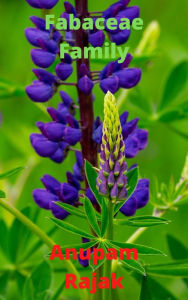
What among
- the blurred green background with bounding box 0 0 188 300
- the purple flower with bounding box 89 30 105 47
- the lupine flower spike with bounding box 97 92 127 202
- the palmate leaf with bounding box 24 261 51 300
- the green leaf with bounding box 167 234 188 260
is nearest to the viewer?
the lupine flower spike with bounding box 97 92 127 202

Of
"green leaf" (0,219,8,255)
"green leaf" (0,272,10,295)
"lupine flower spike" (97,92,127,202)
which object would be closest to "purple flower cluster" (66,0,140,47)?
"lupine flower spike" (97,92,127,202)

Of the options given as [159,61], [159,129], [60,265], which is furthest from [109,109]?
[159,61]

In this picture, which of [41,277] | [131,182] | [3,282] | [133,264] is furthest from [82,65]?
[3,282]

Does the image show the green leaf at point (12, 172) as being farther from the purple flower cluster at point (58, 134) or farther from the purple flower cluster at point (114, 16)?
the purple flower cluster at point (114, 16)

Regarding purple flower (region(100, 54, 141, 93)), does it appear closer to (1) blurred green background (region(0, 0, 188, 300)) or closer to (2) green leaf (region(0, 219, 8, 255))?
(2) green leaf (region(0, 219, 8, 255))

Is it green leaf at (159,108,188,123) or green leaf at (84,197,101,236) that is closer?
green leaf at (84,197,101,236)

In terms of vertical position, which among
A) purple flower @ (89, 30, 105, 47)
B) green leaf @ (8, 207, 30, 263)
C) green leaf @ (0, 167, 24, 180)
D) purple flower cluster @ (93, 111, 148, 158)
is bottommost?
green leaf @ (8, 207, 30, 263)

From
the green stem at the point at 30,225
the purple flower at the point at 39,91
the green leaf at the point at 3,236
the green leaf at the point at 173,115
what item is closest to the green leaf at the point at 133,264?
the green stem at the point at 30,225

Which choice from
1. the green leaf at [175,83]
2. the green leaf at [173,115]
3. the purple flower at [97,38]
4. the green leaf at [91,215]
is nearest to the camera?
the green leaf at [91,215]
